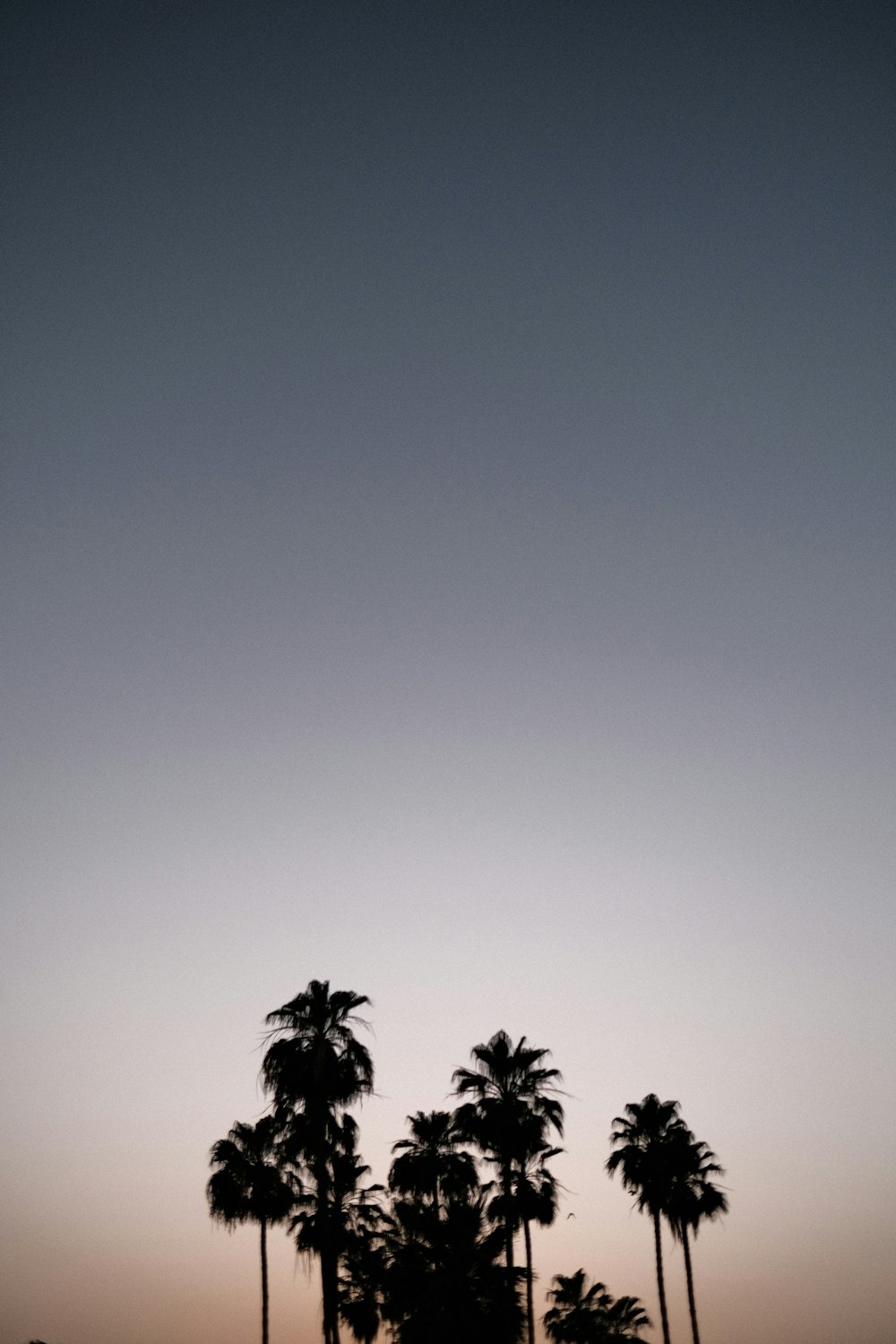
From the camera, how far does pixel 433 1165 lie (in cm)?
4628

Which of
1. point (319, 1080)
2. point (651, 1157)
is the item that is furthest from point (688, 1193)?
point (319, 1080)

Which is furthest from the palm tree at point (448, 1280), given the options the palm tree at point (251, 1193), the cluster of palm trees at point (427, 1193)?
the palm tree at point (251, 1193)

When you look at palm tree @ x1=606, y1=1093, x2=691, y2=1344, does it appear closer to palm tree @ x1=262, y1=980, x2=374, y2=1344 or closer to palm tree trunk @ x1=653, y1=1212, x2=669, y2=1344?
palm tree trunk @ x1=653, y1=1212, x2=669, y2=1344

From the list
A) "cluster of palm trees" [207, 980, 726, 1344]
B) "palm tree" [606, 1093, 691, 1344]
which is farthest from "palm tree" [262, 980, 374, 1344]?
"palm tree" [606, 1093, 691, 1344]

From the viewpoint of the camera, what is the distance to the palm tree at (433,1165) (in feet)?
149

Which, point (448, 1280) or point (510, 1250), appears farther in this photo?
point (510, 1250)

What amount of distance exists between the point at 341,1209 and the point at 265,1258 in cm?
907

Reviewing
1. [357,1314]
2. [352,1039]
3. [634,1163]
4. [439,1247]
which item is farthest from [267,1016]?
[634,1163]

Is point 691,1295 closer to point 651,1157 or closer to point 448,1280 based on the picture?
point 651,1157

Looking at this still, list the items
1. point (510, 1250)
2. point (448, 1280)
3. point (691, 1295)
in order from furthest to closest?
point (691, 1295), point (510, 1250), point (448, 1280)

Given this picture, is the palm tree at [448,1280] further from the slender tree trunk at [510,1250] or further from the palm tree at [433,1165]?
the palm tree at [433,1165]

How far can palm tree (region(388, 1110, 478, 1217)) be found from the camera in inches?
1793

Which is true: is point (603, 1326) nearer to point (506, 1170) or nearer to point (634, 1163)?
point (634, 1163)

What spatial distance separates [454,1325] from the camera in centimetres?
2842
